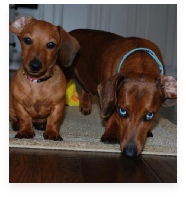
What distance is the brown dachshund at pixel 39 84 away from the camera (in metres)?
2.31

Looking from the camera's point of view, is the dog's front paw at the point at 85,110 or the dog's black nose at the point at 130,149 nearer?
the dog's black nose at the point at 130,149

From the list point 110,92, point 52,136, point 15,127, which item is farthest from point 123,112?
point 15,127

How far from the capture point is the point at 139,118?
2.12 m

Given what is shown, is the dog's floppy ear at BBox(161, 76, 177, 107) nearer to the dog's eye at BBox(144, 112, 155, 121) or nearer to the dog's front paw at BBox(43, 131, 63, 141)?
the dog's eye at BBox(144, 112, 155, 121)

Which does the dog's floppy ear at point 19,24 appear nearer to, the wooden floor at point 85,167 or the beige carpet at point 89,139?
the beige carpet at point 89,139

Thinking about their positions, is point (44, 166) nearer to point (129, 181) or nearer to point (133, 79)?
point (129, 181)

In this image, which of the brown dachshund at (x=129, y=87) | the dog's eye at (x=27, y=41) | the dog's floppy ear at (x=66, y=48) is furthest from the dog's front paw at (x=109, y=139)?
the dog's eye at (x=27, y=41)

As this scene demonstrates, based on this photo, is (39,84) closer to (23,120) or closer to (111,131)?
(23,120)

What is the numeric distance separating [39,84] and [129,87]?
1.69 ft

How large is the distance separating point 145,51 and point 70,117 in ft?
2.60

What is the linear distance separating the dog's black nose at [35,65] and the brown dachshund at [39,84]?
5cm

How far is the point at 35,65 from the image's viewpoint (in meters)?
2.21

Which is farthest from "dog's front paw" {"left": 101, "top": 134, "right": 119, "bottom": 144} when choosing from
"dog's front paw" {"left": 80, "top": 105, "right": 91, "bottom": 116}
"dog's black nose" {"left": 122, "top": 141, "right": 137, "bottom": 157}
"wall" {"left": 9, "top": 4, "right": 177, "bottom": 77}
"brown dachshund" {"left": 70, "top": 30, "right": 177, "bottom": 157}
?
"wall" {"left": 9, "top": 4, "right": 177, "bottom": 77}

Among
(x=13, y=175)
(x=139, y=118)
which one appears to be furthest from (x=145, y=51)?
(x=13, y=175)
